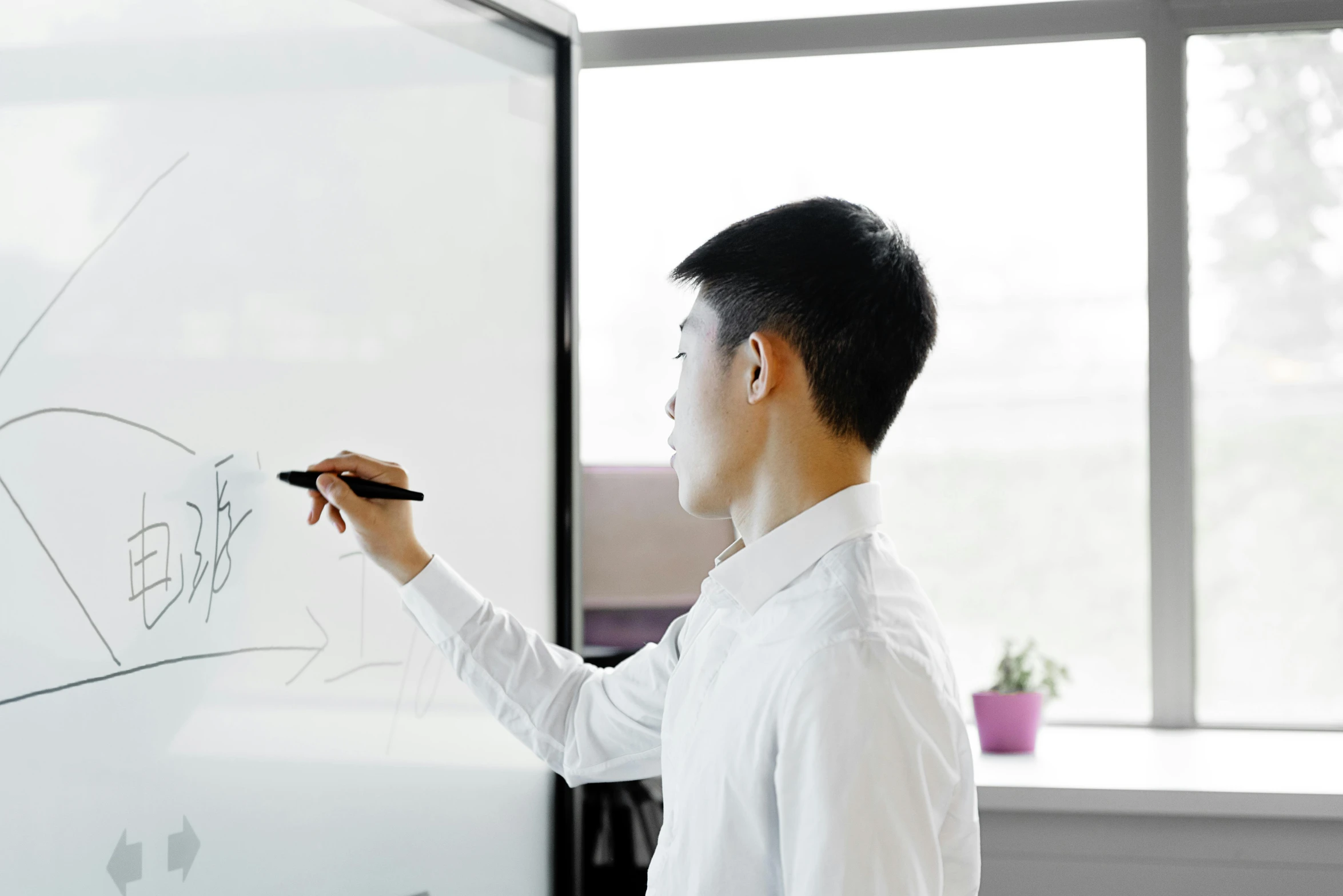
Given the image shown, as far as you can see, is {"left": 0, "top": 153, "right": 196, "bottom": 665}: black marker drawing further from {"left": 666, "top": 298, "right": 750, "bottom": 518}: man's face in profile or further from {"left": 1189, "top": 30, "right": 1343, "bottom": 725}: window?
{"left": 1189, "top": 30, "right": 1343, "bottom": 725}: window

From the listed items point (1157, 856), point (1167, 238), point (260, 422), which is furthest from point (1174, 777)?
point (260, 422)

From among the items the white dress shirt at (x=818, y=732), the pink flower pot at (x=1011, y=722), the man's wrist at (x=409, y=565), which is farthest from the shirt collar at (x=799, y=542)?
the pink flower pot at (x=1011, y=722)

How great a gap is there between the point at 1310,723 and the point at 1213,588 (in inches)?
9.3

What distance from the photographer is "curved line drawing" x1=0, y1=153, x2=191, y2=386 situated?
27.3 inches

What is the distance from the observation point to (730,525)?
1536 mm

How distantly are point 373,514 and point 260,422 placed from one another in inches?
5.4

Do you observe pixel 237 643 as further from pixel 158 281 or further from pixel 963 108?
pixel 963 108

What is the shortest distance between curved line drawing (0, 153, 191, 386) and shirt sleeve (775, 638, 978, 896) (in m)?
0.52

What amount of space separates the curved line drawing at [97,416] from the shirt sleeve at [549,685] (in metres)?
0.27

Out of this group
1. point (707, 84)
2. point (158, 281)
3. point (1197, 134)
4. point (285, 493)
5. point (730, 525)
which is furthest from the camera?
point (707, 84)

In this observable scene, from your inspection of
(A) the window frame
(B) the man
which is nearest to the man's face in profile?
(B) the man

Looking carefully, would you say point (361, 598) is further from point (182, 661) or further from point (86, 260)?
point (86, 260)

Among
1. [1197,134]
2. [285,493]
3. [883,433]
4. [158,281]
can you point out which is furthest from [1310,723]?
[158,281]

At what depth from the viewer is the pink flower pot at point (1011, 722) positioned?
1503mm
